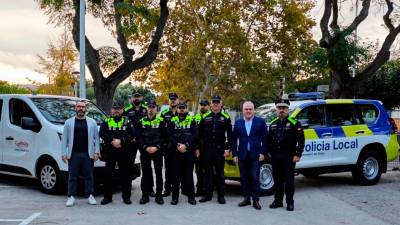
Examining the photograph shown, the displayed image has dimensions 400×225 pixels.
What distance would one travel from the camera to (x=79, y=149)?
8.78 m

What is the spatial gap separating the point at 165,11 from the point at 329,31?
5.81 metres

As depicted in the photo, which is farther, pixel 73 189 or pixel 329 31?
pixel 329 31

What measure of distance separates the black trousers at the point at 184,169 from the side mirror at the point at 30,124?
272 centimetres

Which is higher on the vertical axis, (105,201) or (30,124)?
(30,124)

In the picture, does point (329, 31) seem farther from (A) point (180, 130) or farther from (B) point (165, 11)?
(A) point (180, 130)

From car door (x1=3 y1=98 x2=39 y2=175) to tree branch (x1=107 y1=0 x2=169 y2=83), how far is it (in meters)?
6.85

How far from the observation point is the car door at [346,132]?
10.6 meters

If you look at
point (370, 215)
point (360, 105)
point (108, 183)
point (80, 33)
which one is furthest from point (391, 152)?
point (80, 33)

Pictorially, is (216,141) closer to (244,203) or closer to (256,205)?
(244,203)

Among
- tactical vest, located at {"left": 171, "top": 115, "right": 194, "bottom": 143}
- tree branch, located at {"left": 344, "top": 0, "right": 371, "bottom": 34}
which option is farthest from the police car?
tree branch, located at {"left": 344, "top": 0, "right": 371, "bottom": 34}

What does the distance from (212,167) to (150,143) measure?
1175mm

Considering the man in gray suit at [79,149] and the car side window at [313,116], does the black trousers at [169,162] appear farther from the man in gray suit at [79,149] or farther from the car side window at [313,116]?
the car side window at [313,116]

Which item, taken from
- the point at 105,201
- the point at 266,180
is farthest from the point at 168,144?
the point at 266,180

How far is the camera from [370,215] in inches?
325
